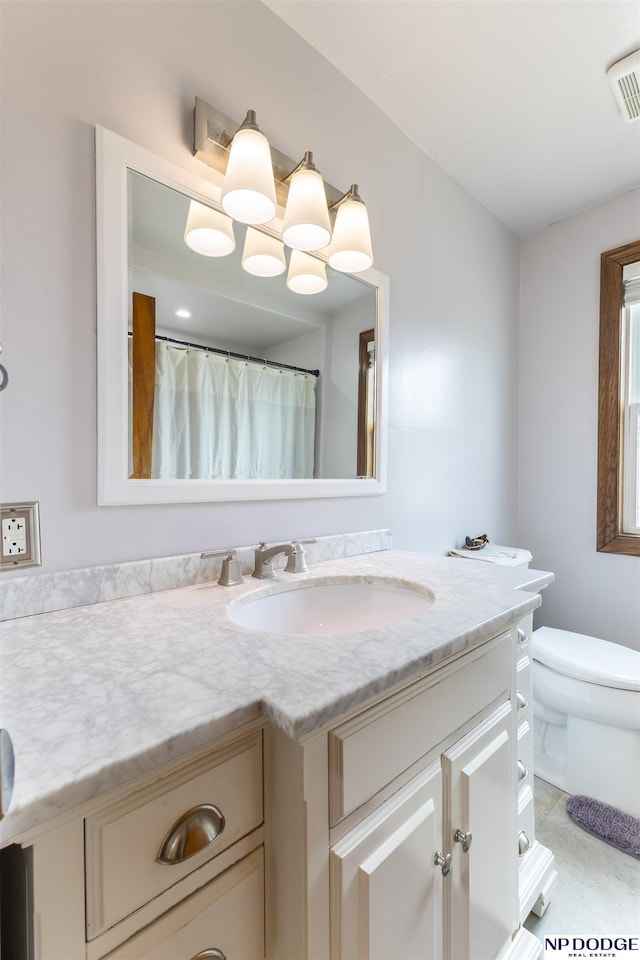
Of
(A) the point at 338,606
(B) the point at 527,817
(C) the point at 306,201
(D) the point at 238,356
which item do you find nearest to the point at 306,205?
(C) the point at 306,201

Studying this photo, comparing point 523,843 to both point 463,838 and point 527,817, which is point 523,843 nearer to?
point 527,817

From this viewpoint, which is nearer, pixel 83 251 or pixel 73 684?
pixel 73 684

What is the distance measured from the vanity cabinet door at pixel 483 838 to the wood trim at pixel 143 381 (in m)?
0.82

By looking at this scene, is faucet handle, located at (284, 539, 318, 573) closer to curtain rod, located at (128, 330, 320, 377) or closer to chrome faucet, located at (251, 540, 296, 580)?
chrome faucet, located at (251, 540, 296, 580)

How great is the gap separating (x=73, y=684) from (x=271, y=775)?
0.88ft

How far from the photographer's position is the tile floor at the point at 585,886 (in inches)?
43.9

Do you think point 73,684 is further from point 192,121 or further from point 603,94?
point 603,94

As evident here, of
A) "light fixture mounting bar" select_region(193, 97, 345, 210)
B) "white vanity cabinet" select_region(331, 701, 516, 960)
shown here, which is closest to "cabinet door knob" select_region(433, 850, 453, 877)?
"white vanity cabinet" select_region(331, 701, 516, 960)

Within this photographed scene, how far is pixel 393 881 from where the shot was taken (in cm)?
62

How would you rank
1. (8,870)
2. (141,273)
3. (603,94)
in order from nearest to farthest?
(8,870), (141,273), (603,94)

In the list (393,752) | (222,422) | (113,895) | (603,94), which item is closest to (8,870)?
(113,895)

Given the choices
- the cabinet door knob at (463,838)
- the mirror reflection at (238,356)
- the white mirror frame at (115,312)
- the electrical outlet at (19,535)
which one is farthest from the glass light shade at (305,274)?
the cabinet door knob at (463,838)

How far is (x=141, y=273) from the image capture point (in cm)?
94

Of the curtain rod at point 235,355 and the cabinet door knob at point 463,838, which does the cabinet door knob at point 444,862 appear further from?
the curtain rod at point 235,355
